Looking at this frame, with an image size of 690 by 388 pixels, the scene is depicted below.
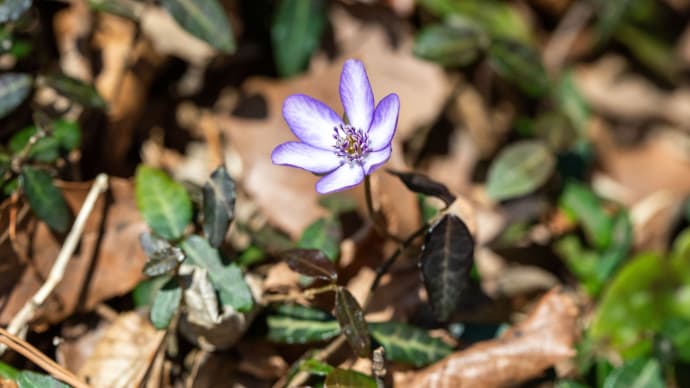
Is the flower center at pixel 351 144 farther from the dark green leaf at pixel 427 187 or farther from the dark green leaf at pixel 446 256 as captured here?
the dark green leaf at pixel 446 256

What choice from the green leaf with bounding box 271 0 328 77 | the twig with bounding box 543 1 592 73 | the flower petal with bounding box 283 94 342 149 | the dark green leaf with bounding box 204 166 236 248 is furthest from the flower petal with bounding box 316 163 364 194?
the twig with bounding box 543 1 592 73

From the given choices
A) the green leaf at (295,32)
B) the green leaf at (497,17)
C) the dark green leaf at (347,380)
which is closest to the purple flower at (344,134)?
the dark green leaf at (347,380)

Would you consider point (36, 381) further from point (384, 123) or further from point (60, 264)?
point (384, 123)

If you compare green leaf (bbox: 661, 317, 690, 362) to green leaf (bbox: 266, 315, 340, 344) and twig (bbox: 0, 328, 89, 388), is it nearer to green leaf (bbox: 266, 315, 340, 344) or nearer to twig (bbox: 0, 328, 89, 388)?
green leaf (bbox: 266, 315, 340, 344)

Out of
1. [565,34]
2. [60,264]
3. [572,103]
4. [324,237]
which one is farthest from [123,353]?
[565,34]

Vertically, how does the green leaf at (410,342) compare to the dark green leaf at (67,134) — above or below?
below

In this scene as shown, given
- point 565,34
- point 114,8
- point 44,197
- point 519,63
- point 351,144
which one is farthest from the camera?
point 565,34

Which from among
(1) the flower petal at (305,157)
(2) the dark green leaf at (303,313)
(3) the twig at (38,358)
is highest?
(1) the flower petal at (305,157)
